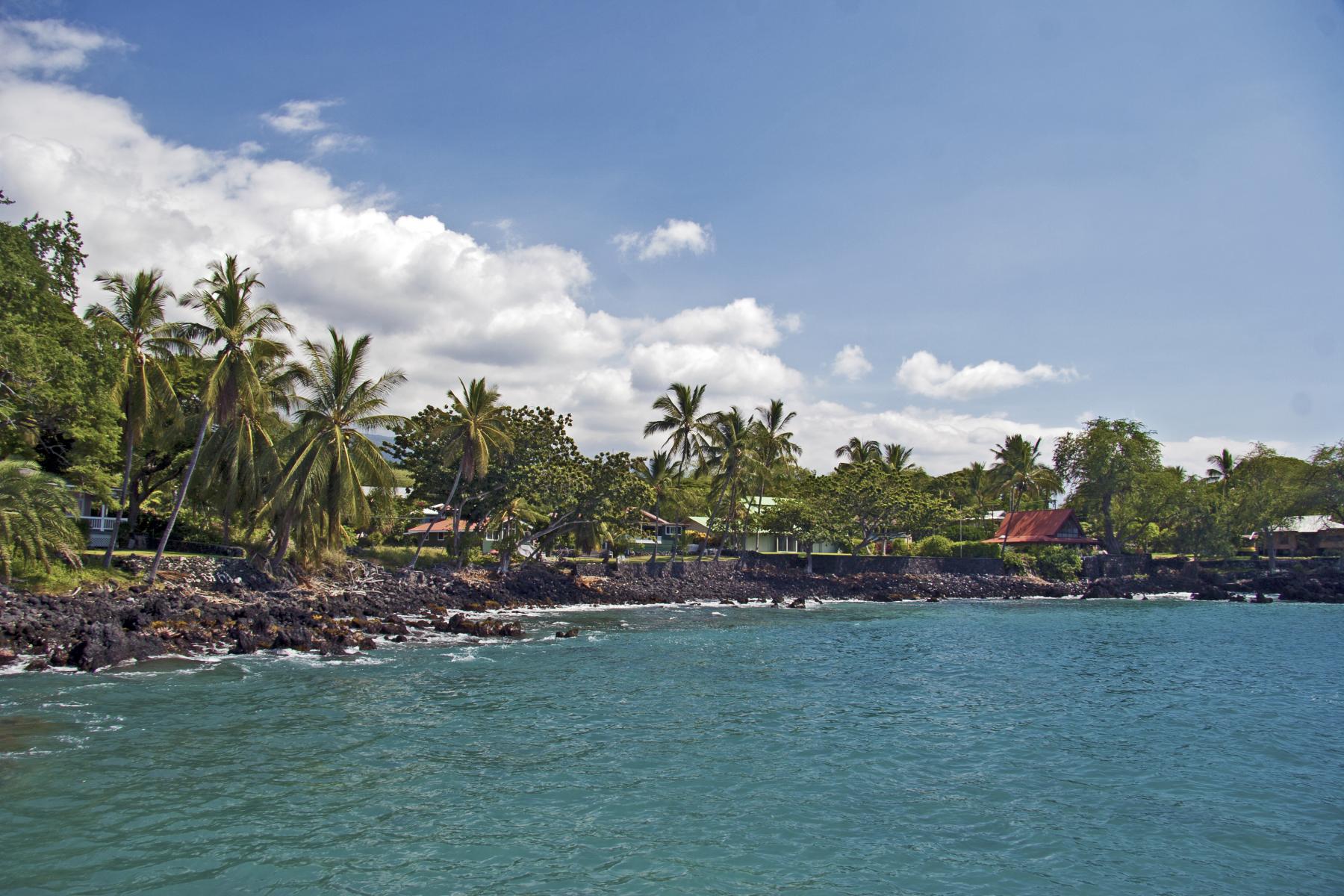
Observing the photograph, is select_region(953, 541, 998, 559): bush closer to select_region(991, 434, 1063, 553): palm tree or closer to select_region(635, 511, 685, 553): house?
→ select_region(991, 434, 1063, 553): palm tree

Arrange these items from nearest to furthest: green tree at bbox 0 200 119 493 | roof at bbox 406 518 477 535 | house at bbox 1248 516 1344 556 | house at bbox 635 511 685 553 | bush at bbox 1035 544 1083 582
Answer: green tree at bbox 0 200 119 493 < roof at bbox 406 518 477 535 < bush at bbox 1035 544 1083 582 < house at bbox 635 511 685 553 < house at bbox 1248 516 1344 556

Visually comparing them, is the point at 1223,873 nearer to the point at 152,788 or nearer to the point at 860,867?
the point at 860,867

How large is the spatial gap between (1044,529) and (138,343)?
196 ft

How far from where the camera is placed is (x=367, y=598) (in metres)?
31.7

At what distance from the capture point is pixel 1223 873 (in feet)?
31.0

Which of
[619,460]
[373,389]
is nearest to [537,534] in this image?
[619,460]

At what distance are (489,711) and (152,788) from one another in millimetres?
6340

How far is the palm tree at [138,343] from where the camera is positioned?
27234mm

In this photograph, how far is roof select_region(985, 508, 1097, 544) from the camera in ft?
204

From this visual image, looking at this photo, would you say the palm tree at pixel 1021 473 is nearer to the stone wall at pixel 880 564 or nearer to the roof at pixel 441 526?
the stone wall at pixel 880 564

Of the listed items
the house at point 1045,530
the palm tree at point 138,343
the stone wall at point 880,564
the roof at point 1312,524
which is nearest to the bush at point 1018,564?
the stone wall at point 880,564

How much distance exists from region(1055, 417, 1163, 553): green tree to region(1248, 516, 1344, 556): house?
540 inches

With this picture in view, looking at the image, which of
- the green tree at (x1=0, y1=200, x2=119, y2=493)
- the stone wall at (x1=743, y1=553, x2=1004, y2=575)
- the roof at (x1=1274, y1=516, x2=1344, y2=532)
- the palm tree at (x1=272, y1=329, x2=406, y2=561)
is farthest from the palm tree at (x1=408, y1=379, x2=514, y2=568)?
the roof at (x1=1274, y1=516, x2=1344, y2=532)

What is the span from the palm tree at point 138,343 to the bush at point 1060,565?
2180 inches
